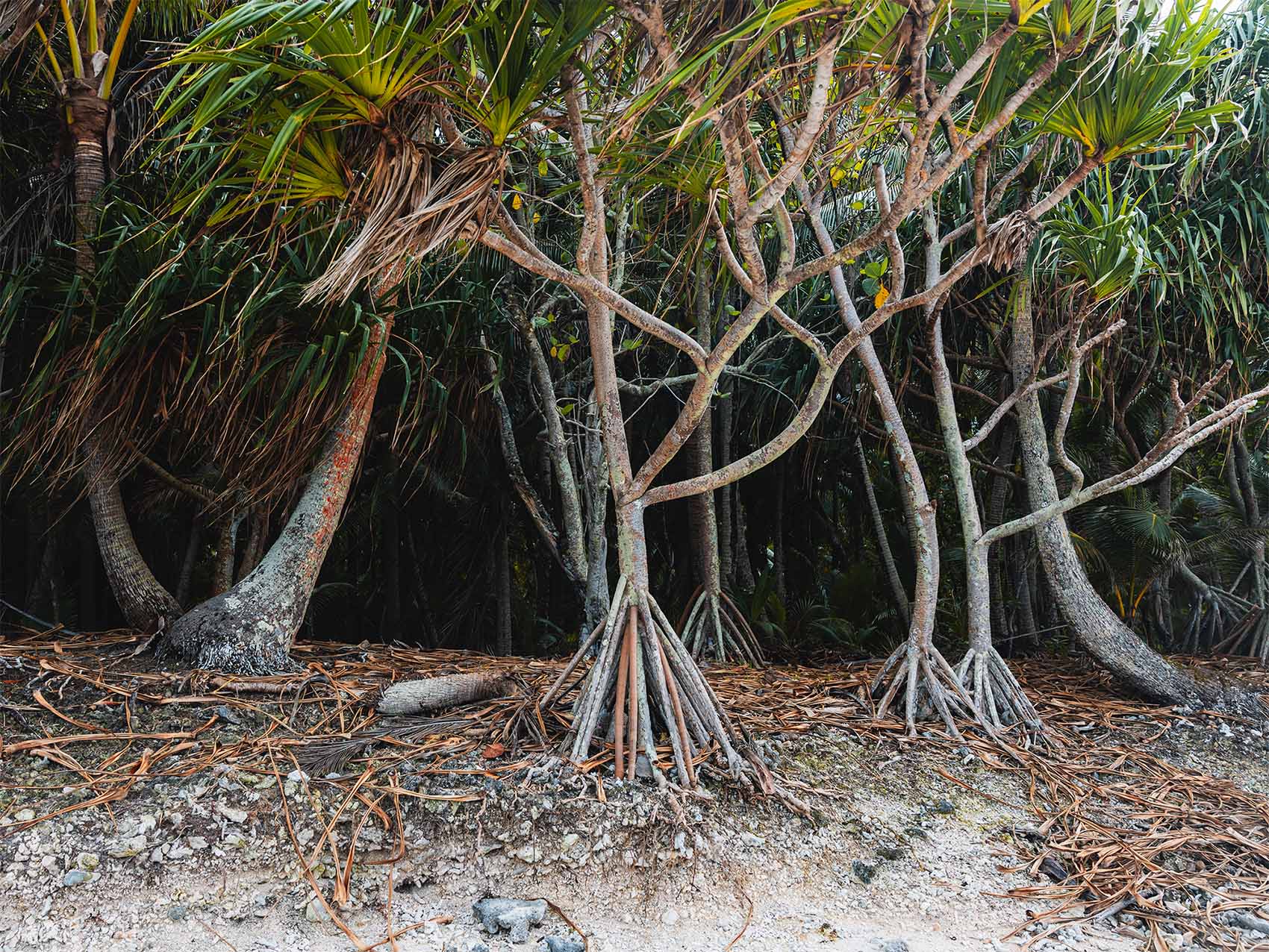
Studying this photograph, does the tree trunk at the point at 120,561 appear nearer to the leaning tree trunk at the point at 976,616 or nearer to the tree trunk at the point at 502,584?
the tree trunk at the point at 502,584

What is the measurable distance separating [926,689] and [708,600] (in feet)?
4.28

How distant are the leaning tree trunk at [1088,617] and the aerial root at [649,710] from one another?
1967 mm

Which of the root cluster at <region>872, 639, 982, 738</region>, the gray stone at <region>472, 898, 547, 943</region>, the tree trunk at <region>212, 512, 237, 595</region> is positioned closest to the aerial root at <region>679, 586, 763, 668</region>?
the root cluster at <region>872, 639, 982, 738</region>

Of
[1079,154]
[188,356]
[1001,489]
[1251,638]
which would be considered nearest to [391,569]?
[188,356]

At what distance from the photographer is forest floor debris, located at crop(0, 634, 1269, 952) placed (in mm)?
1911

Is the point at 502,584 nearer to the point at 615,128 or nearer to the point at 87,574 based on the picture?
the point at 87,574

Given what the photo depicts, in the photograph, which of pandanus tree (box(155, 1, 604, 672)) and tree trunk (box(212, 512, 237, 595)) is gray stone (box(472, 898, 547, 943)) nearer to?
pandanus tree (box(155, 1, 604, 672))

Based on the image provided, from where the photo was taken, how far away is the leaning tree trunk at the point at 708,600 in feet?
14.1

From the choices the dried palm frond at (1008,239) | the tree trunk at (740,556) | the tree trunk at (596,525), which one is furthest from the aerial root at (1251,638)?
the tree trunk at (596,525)

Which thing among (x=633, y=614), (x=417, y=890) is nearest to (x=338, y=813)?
(x=417, y=890)

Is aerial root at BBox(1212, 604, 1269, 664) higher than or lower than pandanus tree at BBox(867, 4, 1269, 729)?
lower

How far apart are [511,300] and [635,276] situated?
139 centimetres

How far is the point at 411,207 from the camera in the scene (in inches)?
81.1

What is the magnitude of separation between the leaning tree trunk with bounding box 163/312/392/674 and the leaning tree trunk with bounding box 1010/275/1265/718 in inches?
116
